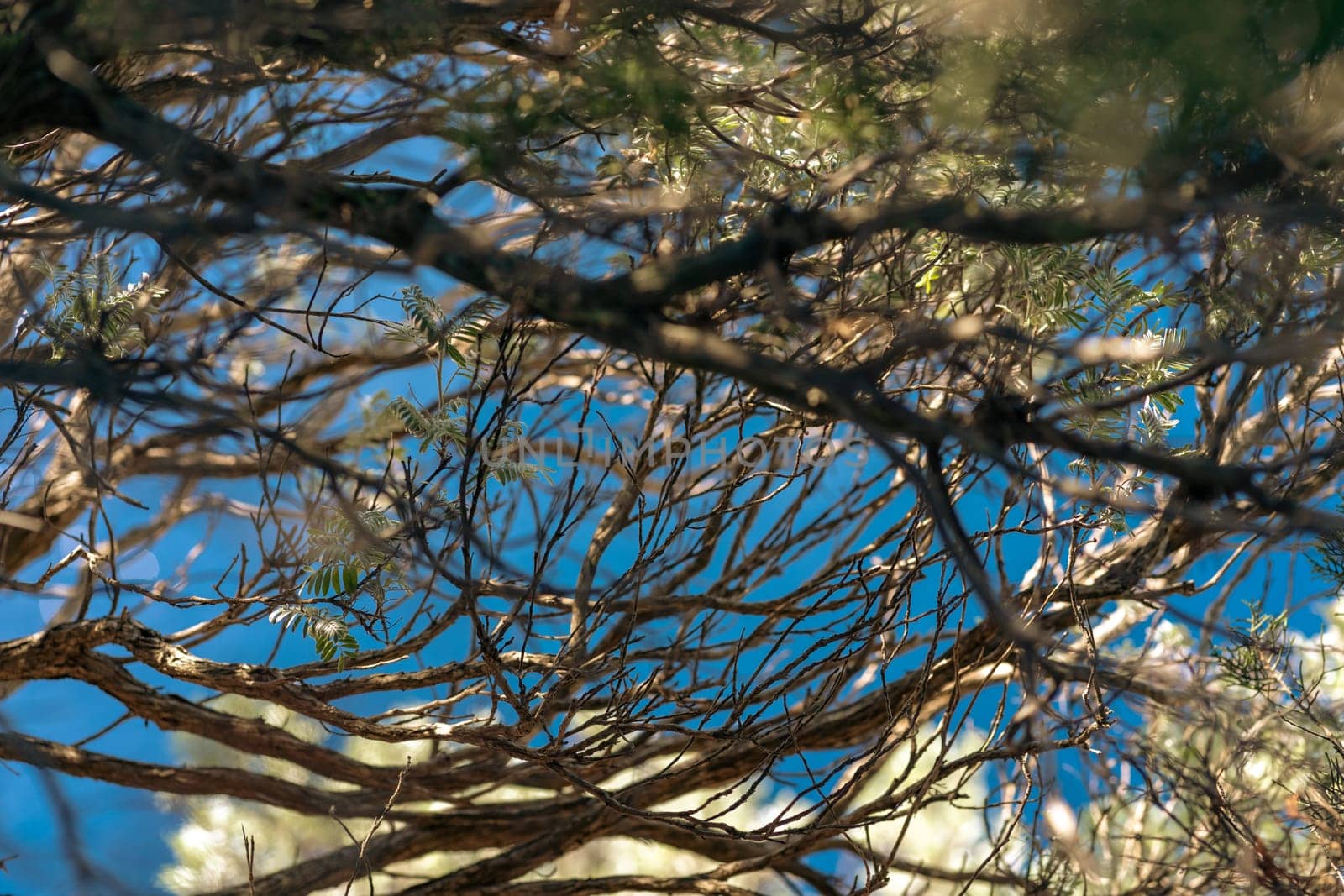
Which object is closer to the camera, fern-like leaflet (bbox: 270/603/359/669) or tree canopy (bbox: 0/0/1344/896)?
tree canopy (bbox: 0/0/1344/896)

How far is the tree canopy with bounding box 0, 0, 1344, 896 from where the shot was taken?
47.6 inches

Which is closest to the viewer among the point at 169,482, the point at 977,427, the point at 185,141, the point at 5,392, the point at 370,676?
the point at 977,427

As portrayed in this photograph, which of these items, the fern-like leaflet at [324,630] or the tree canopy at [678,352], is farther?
the fern-like leaflet at [324,630]

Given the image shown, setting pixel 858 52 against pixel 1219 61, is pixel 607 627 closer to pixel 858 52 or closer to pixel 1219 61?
pixel 858 52

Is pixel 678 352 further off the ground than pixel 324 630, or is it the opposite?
pixel 324 630

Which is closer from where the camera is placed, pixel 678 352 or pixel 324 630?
pixel 678 352

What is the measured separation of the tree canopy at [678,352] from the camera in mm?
1208

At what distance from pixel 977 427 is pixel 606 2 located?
2.37ft

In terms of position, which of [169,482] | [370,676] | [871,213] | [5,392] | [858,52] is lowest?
[871,213]

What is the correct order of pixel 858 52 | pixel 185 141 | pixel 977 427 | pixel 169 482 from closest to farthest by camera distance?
pixel 977 427 < pixel 185 141 < pixel 858 52 < pixel 169 482

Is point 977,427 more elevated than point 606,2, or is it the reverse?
point 606,2

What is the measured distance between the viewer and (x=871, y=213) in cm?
119

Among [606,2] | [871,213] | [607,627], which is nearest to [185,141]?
[606,2]

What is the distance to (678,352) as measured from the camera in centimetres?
114
